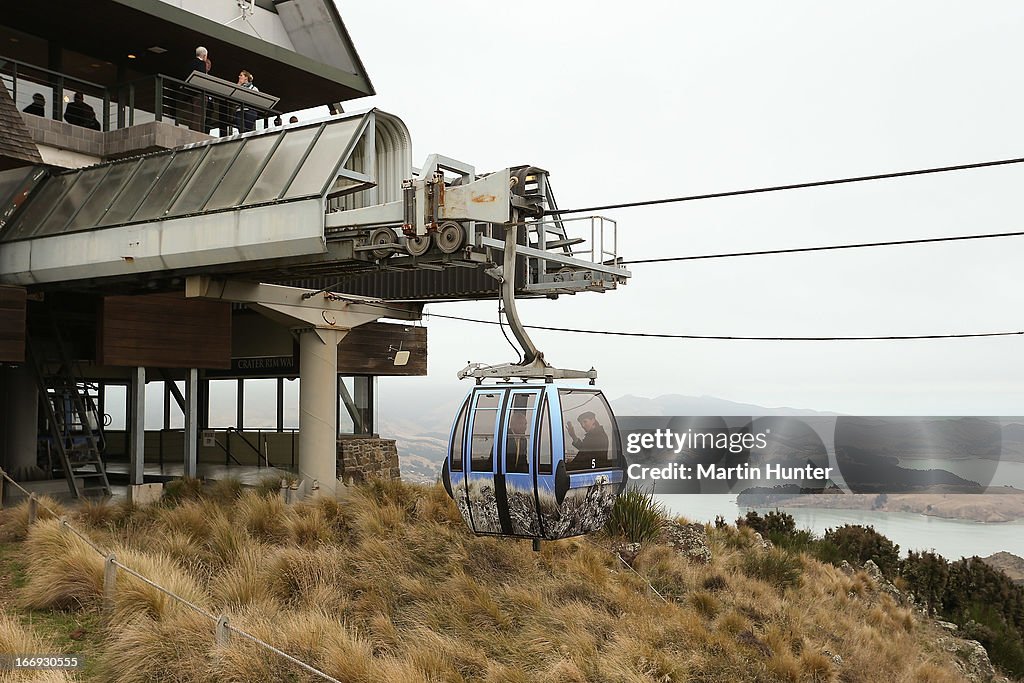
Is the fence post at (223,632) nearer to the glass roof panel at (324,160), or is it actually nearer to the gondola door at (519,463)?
the gondola door at (519,463)

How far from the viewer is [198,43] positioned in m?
21.5

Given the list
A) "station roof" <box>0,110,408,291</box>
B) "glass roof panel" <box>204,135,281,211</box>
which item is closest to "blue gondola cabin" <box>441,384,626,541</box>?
"station roof" <box>0,110,408,291</box>

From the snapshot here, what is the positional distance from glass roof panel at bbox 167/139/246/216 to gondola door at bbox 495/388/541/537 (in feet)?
21.5

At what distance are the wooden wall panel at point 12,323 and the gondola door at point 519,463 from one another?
1045cm

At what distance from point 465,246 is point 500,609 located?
16.2ft

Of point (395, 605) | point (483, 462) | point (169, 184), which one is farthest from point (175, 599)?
point (169, 184)

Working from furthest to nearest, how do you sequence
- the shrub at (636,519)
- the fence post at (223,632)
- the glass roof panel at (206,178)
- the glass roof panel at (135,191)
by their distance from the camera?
the shrub at (636,519) → the glass roof panel at (135,191) → the glass roof panel at (206,178) → the fence post at (223,632)

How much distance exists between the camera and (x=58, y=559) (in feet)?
38.7

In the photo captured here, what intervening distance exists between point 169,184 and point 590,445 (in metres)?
8.68

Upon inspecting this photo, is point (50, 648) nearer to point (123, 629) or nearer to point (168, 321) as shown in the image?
point (123, 629)

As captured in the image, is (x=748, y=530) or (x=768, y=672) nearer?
(x=768, y=672)

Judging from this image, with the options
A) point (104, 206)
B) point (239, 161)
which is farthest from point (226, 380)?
point (239, 161)

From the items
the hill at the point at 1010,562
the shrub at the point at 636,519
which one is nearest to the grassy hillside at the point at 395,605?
the shrub at the point at 636,519

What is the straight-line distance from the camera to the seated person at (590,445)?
11172 millimetres
